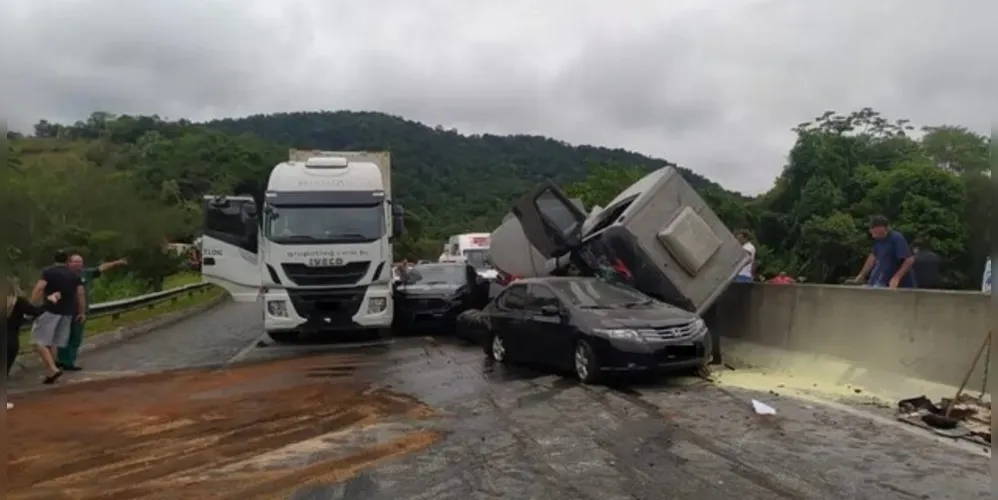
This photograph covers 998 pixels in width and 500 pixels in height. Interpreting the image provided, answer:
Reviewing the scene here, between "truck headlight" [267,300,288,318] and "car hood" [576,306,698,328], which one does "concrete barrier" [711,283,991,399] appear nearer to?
"car hood" [576,306,698,328]

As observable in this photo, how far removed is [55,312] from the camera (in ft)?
44.3

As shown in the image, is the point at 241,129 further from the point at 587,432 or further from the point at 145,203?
the point at 587,432

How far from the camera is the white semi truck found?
17656 mm

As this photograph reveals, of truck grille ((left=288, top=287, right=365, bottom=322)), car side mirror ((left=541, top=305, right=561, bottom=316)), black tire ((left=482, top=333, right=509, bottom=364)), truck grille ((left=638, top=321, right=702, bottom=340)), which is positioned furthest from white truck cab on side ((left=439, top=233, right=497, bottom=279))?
truck grille ((left=638, top=321, right=702, bottom=340))

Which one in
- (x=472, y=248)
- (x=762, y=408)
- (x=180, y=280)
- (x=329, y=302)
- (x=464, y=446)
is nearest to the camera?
(x=464, y=446)

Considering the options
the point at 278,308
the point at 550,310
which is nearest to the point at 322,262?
the point at 278,308

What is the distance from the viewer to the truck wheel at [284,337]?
64.4ft

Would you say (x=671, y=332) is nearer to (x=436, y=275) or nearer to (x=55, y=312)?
(x=55, y=312)

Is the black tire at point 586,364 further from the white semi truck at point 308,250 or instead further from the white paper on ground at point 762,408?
the white semi truck at point 308,250

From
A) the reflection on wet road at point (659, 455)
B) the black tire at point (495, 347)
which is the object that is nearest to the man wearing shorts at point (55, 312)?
the reflection on wet road at point (659, 455)

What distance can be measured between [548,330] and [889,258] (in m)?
4.61

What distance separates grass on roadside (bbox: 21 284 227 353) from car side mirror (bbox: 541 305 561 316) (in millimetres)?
8562

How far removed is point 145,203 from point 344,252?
59.4 feet

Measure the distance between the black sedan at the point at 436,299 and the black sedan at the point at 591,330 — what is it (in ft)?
16.9
